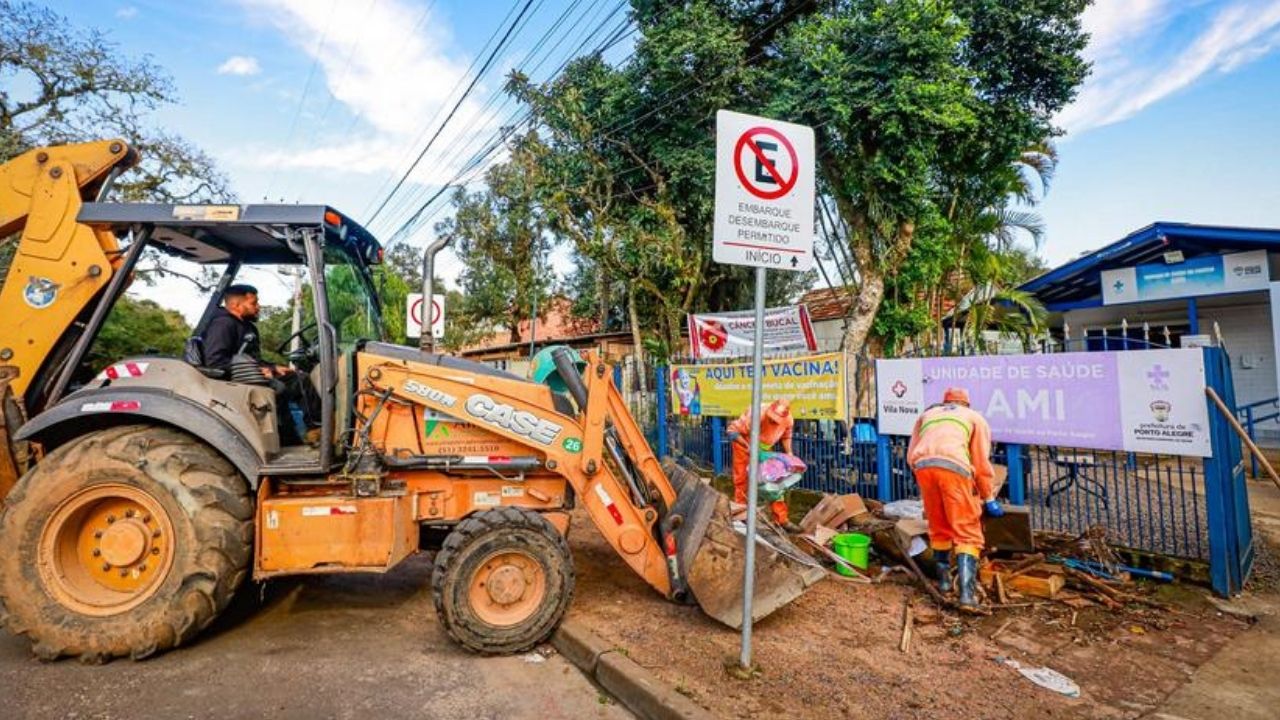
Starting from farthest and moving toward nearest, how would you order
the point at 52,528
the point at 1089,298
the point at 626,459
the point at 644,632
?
the point at 1089,298
the point at 626,459
the point at 644,632
the point at 52,528

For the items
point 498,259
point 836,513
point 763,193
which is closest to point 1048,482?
point 836,513

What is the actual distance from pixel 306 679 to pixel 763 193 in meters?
3.70

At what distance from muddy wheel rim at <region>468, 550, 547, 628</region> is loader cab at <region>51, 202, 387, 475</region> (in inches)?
47.2

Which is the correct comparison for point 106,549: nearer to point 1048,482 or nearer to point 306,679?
point 306,679

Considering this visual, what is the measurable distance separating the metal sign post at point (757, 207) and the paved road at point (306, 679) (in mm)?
1221

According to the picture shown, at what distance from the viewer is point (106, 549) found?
379cm

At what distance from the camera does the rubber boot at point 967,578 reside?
440 centimetres

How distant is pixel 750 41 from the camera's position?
13.4 metres

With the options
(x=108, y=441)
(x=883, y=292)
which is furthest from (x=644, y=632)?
(x=883, y=292)

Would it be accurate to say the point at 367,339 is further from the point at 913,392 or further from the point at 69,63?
the point at 69,63

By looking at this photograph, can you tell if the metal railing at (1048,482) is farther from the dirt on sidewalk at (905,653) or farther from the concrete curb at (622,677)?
the concrete curb at (622,677)

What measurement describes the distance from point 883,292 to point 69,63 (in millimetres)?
20253

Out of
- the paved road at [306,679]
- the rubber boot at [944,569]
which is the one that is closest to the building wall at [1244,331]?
the rubber boot at [944,569]

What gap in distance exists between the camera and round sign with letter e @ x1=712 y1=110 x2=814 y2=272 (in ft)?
11.2
